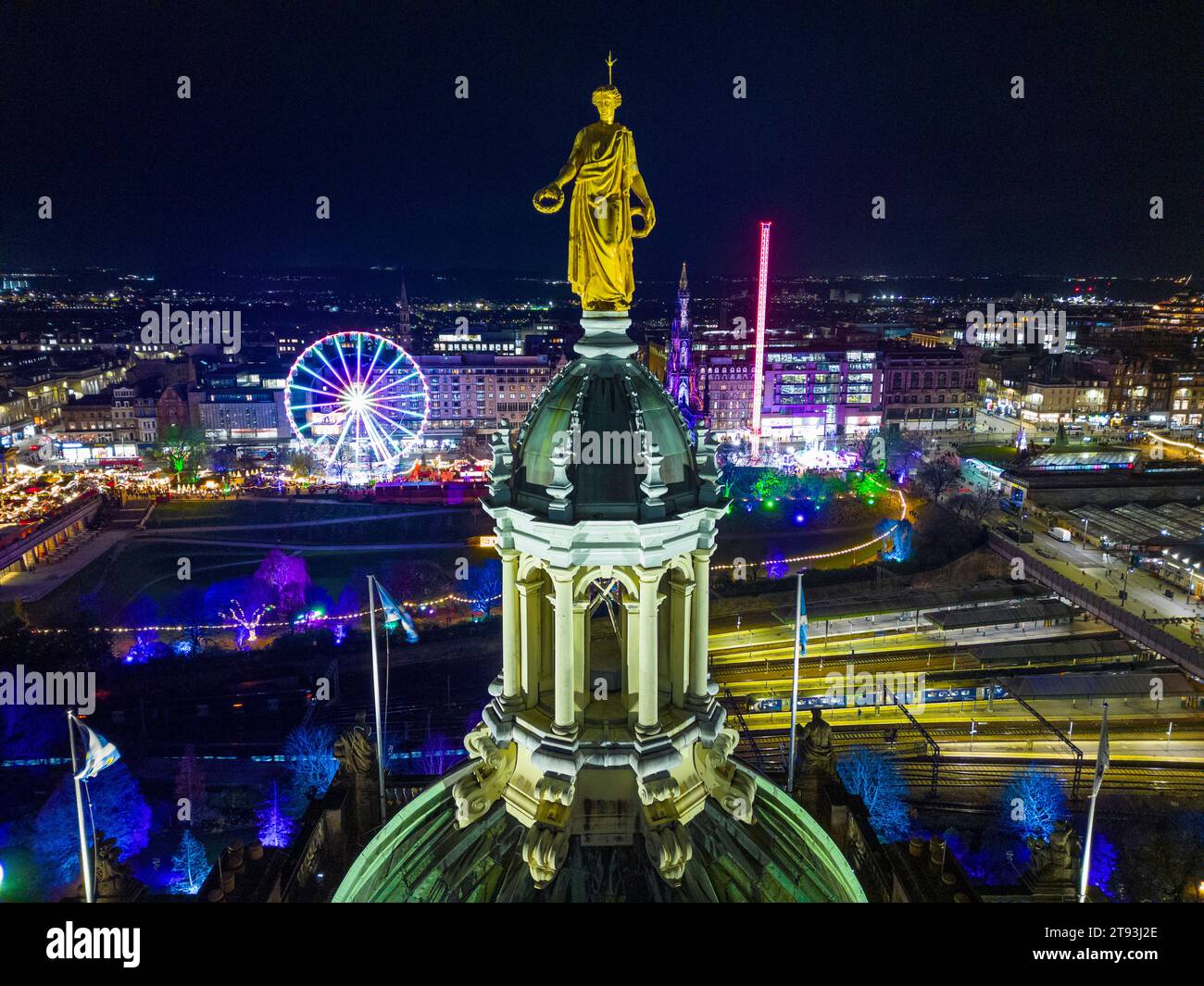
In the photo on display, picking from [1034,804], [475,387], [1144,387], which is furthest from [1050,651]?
[1144,387]

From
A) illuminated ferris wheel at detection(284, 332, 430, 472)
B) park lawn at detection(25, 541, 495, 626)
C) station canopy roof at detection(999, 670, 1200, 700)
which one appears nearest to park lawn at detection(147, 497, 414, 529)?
park lawn at detection(25, 541, 495, 626)

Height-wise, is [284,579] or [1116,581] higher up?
[284,579]

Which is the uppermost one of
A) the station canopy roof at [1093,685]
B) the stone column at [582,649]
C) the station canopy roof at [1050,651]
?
the stone column at [582,649]

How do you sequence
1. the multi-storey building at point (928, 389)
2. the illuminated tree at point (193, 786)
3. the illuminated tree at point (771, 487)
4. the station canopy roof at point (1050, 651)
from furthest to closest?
the multi-storey building at point (928, 389) < the illuminated tree at point (771, 487) < the station canopy roof at point (1050, 651) < the illuminated tree at point (193, 786)

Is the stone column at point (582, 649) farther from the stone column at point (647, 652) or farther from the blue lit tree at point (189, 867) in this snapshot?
the blue lit tree at point (189, 867)

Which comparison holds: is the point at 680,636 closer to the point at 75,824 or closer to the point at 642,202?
the point at 642,202

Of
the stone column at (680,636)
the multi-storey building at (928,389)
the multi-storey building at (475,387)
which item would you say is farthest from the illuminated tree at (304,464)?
the stone column at (680,636)

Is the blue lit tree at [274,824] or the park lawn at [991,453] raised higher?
the park lawn at [991,453]
